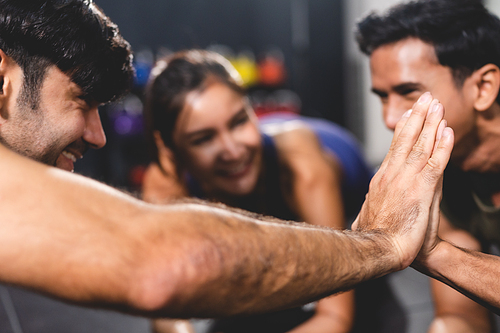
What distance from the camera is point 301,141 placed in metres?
1.52

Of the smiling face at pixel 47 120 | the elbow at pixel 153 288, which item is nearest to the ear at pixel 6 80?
the smiling face at pixel 47 120

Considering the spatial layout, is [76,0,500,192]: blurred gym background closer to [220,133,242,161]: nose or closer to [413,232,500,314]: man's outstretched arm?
[220,133,242,161]: nose

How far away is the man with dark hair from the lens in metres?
0.45

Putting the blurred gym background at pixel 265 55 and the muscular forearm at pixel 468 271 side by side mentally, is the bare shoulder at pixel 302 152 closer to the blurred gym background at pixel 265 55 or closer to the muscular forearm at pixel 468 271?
the muscular forearm at pixel 468 271

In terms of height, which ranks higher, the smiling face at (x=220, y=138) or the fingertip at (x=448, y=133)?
the fingertip at (x=448, y=133)

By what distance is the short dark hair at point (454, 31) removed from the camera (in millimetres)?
981

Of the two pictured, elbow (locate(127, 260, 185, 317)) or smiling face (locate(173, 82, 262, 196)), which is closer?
elbow (locate(127, 260, 185, 317))

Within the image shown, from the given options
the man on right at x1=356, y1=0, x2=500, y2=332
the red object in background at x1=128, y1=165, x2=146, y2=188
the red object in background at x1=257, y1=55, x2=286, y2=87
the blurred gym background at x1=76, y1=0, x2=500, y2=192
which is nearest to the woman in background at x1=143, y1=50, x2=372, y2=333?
the man on right at x1=356, y1=0, x2=500, y2=332

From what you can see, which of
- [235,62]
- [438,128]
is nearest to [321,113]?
[235,62]

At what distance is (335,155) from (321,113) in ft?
8.19

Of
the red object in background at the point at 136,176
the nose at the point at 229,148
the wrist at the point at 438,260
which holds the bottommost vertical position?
the red object in background at the point at 136,176

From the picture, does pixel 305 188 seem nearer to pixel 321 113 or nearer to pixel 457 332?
pixel 457 332

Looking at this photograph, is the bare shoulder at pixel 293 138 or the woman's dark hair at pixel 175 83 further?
the bare shoulder at pixel 293 138

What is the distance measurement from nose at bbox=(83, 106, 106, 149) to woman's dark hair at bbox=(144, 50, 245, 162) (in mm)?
462
